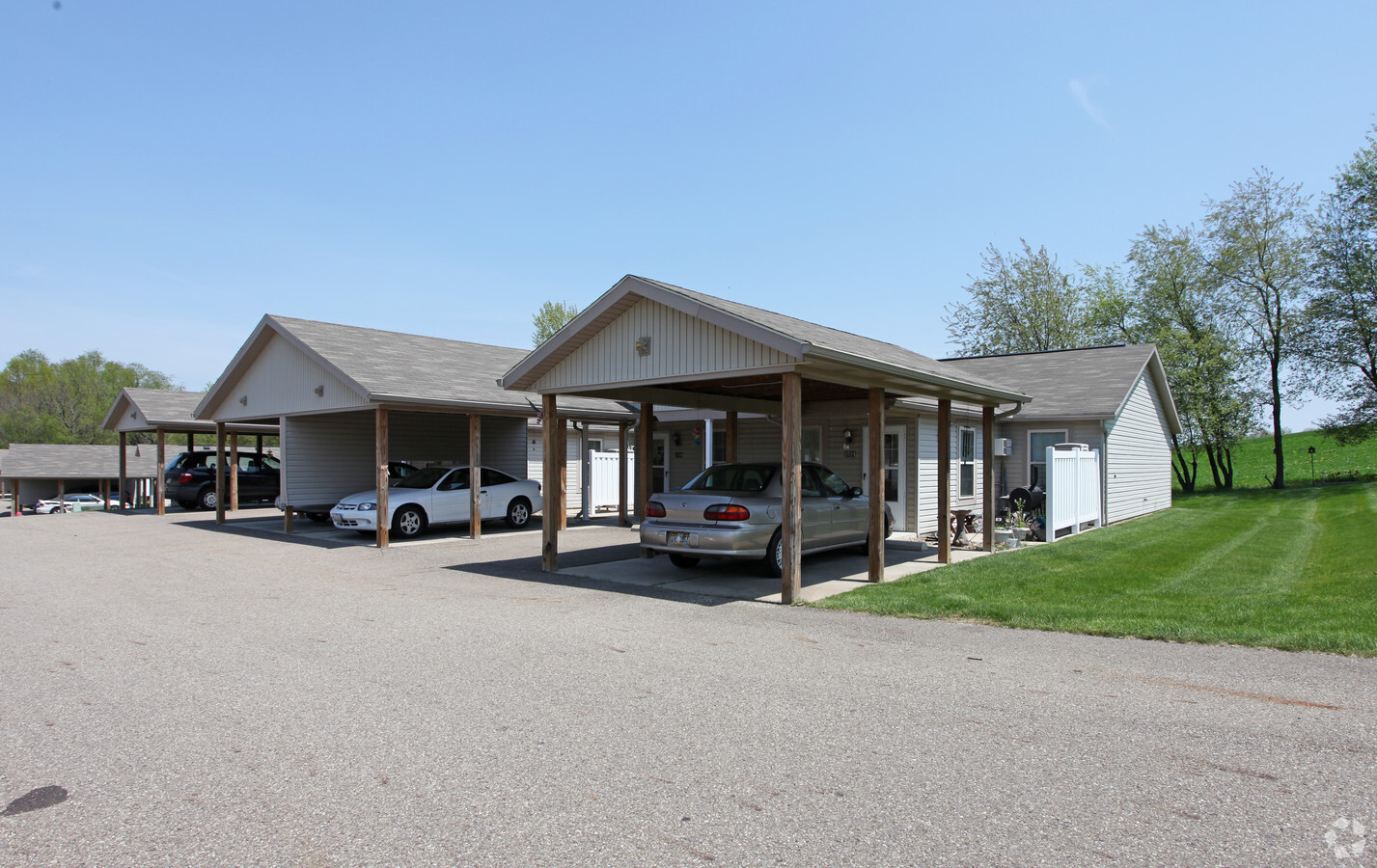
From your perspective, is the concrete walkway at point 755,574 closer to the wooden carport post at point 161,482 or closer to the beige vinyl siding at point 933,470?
the beige vinyl siding at point 933,470

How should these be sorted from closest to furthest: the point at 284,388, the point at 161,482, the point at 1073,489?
1. the point at 1073,489
2. the point at 284,388
3. the point at 161,482

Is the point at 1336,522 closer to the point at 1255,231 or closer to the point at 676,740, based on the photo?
the point at 676,740

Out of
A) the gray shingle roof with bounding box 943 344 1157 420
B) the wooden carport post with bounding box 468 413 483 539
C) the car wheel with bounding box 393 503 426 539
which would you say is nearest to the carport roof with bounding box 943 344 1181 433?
the gray shingle roof with bounding box 943 344 1157 420

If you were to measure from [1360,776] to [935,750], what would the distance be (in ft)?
6.54

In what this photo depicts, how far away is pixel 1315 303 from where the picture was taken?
32.5m

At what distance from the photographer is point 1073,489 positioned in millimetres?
16219

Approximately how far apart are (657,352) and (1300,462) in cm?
4645

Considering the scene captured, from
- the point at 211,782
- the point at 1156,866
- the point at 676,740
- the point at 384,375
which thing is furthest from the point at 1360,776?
the point at 384,375

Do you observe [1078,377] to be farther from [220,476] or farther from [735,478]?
[220,476]

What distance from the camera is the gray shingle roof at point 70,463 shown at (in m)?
33.7

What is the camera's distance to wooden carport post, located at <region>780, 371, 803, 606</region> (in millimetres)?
9141

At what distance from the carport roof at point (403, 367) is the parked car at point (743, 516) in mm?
5980

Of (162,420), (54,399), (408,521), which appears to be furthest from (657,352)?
(54,399)

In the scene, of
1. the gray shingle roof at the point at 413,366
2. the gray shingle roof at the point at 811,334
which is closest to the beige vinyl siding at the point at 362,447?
the gray shingle roof at the point at 413,366
